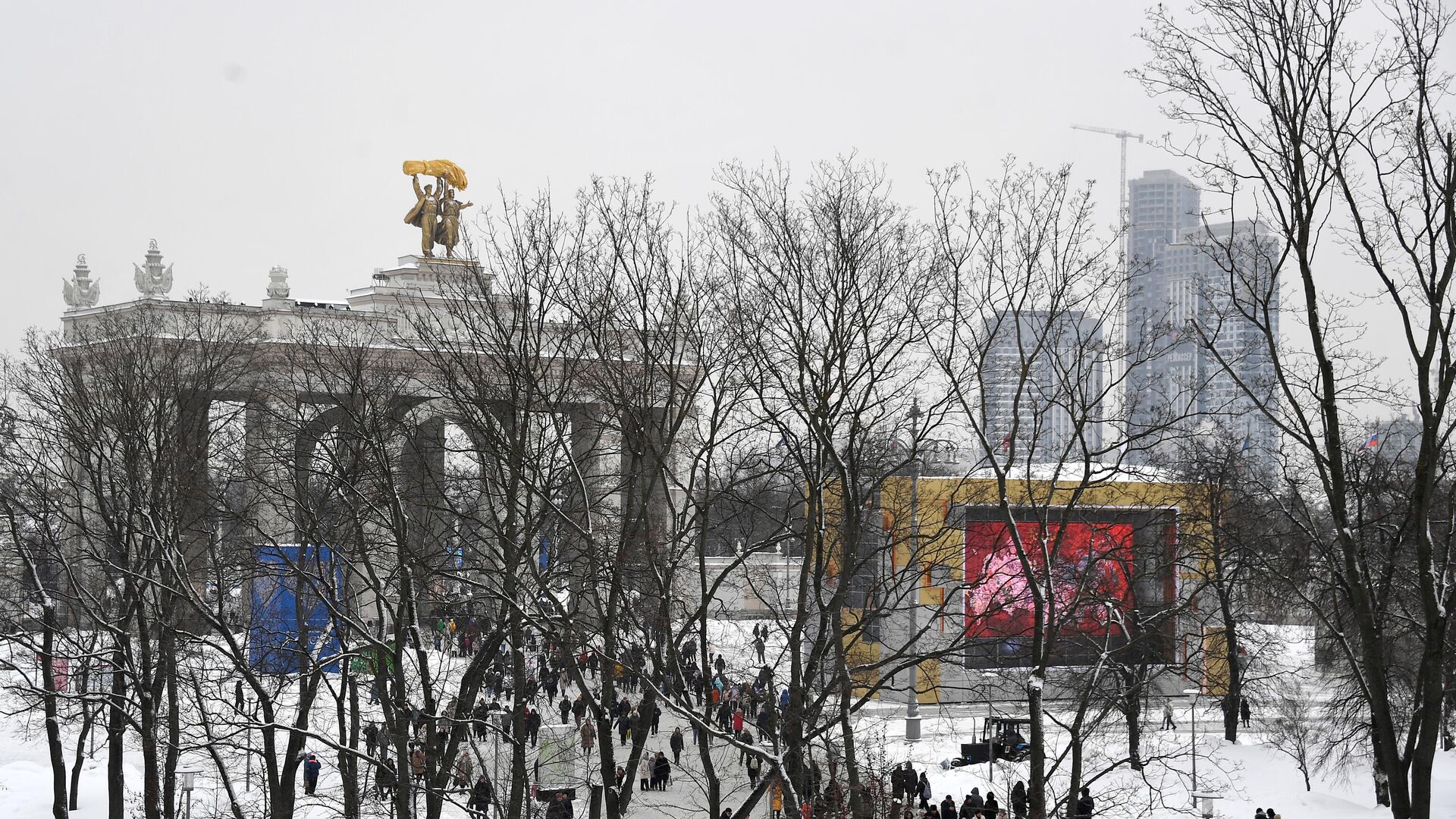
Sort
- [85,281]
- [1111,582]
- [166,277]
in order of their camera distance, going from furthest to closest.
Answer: [85,281] → [166,277] → [1111,582]

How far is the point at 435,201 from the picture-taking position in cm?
4919

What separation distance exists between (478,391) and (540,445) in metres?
1.01

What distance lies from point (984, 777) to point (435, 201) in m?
31.1

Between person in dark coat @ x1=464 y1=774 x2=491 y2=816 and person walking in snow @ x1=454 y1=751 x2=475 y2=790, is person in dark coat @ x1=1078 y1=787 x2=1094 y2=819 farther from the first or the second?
person walking in snow @ x1=454 y1=751 x2=475 y2=790

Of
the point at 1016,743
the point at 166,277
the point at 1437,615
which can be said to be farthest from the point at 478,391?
the point at 166,277

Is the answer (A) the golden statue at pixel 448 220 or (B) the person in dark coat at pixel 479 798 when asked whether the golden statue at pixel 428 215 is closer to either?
(A) the golden statue at pixel 448 220

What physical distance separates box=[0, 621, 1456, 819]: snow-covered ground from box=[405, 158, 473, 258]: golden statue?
2008 centimetres

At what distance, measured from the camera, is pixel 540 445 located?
43.3 feet

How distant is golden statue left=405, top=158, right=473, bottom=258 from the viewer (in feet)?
161

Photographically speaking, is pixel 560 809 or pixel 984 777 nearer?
pixel 560 809

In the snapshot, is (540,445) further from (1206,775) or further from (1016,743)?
(1206,775)

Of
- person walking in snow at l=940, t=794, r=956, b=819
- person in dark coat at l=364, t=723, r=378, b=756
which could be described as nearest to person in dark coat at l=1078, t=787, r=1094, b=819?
person walking in snow at l=940, t=794, r=956, b=819

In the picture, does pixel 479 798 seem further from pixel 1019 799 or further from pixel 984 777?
pixel 984 777

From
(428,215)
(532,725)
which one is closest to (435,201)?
(428,215)
